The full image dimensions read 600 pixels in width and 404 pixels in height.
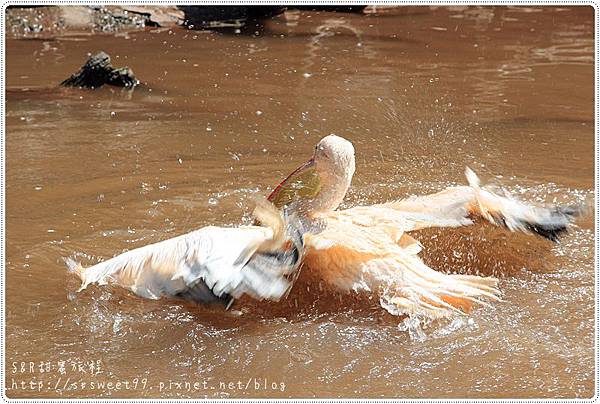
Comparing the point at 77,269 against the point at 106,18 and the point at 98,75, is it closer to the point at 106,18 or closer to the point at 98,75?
the point at 98,75

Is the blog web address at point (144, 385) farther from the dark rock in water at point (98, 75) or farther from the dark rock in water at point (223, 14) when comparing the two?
the dark rock in water at point (223, 14)

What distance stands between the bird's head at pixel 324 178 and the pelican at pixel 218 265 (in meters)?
0.17

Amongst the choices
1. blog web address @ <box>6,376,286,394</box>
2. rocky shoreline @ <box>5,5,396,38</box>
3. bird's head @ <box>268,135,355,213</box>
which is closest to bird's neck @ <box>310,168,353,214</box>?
bird's head @ <box>268,135,355,213</box>

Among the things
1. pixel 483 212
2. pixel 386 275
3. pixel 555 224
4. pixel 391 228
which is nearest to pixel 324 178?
pixel 391 228

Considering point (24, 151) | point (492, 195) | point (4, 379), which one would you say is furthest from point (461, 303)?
point (24, 151)

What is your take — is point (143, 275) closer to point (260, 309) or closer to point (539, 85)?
point (260, 309)

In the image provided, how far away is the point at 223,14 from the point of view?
9984mm

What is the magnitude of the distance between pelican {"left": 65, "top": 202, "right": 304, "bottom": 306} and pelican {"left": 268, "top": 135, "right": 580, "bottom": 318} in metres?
0.16

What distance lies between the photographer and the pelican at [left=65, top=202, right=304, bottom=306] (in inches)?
122

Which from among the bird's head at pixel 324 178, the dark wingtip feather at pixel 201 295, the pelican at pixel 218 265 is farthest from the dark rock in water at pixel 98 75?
the dark wingtip feather at pixel 201 295

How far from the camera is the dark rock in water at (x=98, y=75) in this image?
6797 mm

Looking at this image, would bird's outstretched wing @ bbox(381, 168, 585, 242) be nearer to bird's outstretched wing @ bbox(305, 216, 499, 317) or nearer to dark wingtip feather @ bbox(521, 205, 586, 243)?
dark wingtip feather @ bbox(521, 205, 586, 243)

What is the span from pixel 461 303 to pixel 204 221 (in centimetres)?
148

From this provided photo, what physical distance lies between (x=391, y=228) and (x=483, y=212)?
448mm
